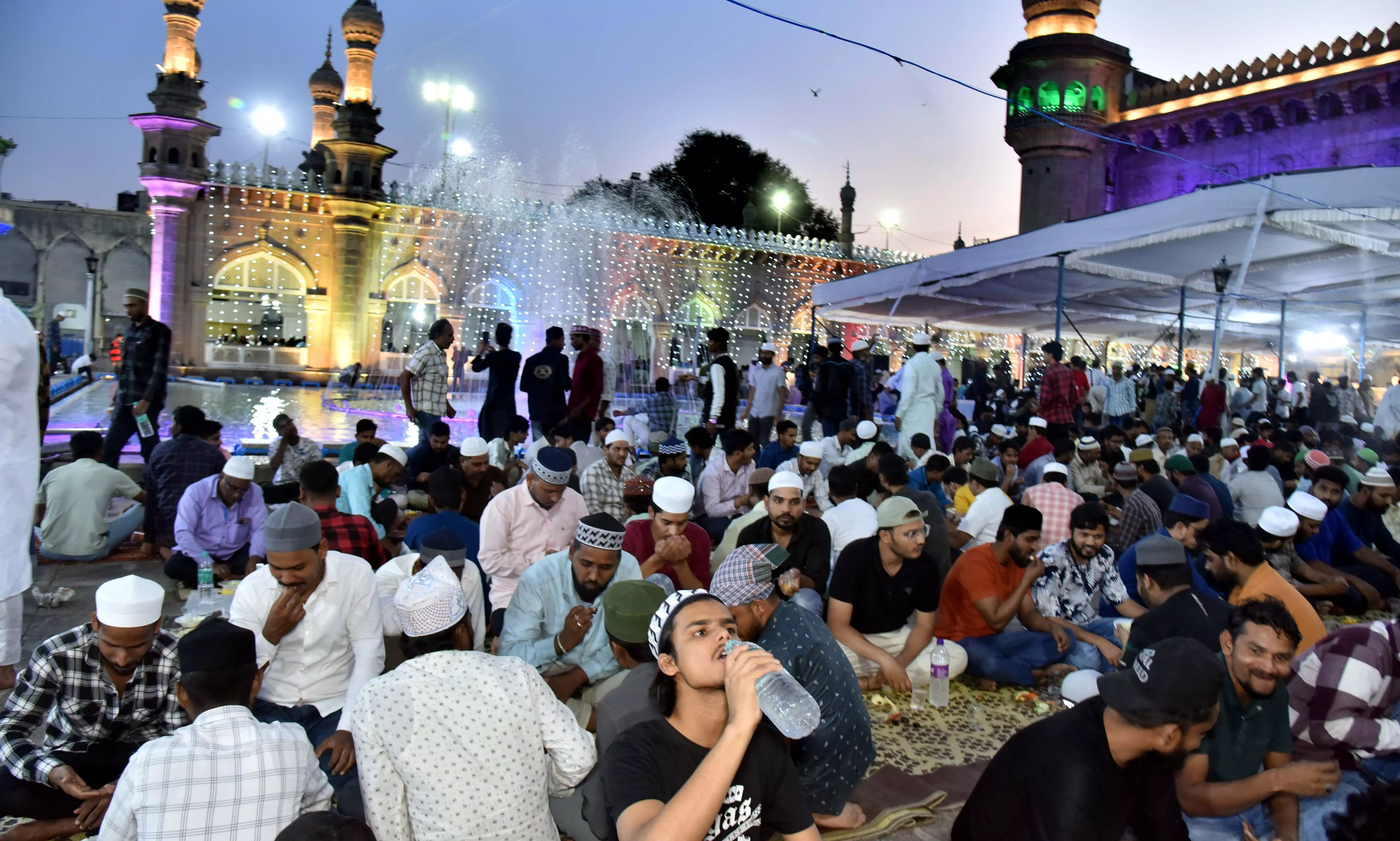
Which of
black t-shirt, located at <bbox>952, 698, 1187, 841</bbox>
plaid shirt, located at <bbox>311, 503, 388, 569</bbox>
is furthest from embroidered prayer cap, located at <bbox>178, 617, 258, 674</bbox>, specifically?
black t-shirt, located at <bbox>952, 698, 1187, 841</bbox>

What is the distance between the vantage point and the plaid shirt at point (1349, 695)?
9.16 ft

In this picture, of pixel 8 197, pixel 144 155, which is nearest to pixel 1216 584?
pixel 144 155

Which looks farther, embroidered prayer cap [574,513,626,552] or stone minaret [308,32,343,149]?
stone minaret [308,32,343,149]

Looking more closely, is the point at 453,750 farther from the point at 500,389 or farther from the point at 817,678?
the point at 500,389

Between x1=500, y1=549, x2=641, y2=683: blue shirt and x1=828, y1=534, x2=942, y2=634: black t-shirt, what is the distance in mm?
1134

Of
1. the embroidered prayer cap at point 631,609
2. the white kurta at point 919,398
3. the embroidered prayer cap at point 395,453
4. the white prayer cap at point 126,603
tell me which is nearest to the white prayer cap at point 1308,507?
the white kurta at point 919,398

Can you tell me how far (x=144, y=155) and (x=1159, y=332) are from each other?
2336cm

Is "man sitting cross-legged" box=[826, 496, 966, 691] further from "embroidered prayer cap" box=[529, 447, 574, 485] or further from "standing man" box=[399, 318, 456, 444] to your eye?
"standing man" box=[399, 318, 456, 444]

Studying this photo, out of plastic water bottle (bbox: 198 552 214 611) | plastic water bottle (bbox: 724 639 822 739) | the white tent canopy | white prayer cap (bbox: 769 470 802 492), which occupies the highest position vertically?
the white tent canopy

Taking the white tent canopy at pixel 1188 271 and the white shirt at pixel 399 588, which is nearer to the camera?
the white shirt at pixel 399 588

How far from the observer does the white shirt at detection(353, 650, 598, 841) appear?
2195 mm

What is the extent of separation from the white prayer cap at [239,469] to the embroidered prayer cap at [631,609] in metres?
3.26

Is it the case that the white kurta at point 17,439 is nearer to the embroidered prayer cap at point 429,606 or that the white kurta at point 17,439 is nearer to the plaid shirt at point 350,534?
the plaid shirt at point 350,534

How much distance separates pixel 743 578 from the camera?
3070 mm
